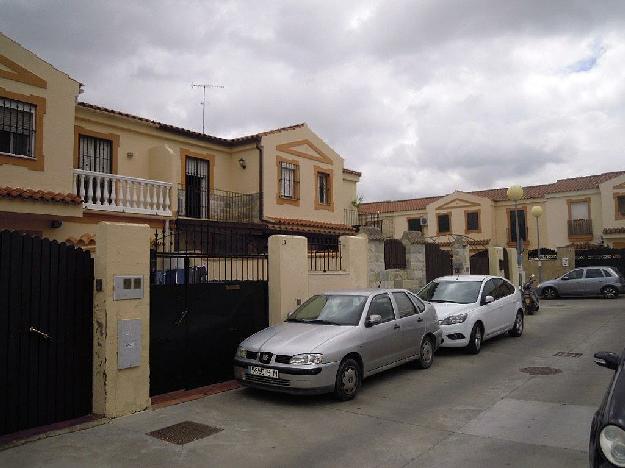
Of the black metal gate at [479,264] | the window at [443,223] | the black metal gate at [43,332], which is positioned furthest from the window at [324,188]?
the window at [443,223]

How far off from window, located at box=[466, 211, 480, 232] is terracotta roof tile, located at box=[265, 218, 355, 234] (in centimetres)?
2060

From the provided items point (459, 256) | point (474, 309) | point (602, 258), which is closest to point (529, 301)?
point (459, 256)

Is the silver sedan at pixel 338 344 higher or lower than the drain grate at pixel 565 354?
higher

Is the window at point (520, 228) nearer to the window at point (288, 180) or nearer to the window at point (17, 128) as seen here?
the window at point (288, 180)

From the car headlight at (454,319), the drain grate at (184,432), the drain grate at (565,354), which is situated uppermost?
the car headlight at (454,319)

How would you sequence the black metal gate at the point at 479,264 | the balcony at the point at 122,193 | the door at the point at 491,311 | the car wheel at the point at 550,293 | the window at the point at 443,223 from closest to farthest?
the door at the point at 491,311
the balcony at the point at 122,193
the black metal gate at the point at 479,264
the car wheel at the point at 550,293
the window at the point at 443,223

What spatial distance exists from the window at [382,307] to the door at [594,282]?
63.9 feet

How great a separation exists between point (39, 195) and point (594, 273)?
78.0 feet

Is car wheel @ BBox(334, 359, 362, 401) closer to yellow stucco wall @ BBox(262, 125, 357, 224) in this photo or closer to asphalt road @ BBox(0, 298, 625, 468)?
asphalt road @ BBox(0, 298, 625, 468)

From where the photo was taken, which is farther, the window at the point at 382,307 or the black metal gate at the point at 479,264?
the black metal gate at the point at 479,264

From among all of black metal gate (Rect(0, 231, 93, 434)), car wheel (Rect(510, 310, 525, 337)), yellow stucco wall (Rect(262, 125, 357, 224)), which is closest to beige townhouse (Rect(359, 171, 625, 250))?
yellow stucco wall (Rect(262, 125, 357, 224))

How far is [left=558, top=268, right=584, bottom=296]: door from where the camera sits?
80.6ft

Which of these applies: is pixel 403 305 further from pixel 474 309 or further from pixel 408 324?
pixel 474 309

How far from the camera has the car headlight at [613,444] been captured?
3.22m
